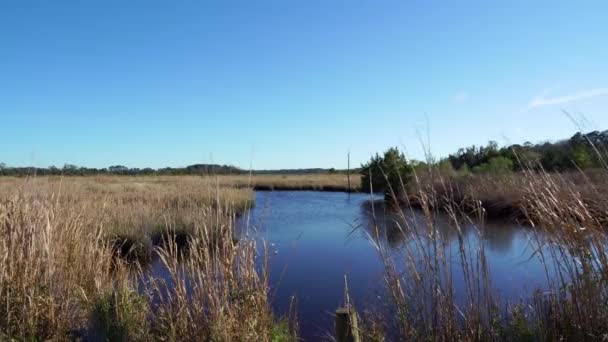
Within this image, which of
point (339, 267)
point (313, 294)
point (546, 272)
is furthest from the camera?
point (339, 267)

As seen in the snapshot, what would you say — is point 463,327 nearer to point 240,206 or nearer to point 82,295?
point 82,295

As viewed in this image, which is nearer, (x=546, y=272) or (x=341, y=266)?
(x=546, y=272)

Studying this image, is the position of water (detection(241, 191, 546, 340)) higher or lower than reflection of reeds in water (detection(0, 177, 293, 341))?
lower

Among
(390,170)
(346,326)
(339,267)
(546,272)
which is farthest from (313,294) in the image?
(390,170)

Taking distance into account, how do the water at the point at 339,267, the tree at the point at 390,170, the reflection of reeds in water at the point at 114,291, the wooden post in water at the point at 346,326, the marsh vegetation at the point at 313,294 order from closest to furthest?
the wooden post in water at the point at 346,326
the marsh vegetation at the point at 313,294
the reflection of reeds in water at the point at 114,291
the water at the point at 339,267
the tree at the point at 390,170

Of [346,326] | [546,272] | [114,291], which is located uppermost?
[546,272]

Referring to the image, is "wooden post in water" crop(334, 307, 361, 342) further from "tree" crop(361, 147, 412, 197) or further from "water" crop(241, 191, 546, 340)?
"tree" crop(361, 147, 412, 197)

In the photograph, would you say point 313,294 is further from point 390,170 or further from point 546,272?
point 390,170

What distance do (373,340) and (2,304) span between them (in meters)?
3.34

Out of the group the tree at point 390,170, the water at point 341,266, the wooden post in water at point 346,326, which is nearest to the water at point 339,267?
the water at point 341,266

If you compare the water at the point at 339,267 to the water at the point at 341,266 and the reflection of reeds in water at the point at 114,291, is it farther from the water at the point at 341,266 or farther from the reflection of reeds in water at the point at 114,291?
the reflection of reeds in water at the point at 114,291

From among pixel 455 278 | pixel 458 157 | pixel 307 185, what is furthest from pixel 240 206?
pixel 307 185

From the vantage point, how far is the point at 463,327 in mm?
2994

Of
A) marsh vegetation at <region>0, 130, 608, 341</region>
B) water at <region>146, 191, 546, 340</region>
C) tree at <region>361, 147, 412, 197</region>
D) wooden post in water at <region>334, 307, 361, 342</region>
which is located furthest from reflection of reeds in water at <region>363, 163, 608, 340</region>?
tree at <region>361, 147, 412, 197</region>
